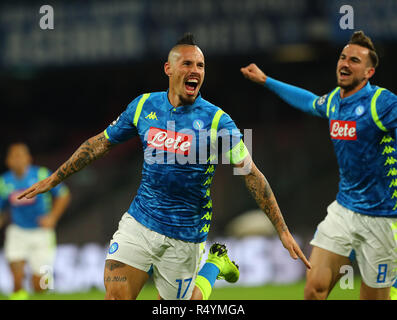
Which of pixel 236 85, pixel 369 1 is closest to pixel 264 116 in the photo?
pixel 236 85

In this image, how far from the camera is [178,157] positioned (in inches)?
219

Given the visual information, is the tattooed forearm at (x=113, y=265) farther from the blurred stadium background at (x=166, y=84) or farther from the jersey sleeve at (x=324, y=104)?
the blurred stadium background at (x=166, y=84)

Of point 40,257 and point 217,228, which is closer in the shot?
point 40,257

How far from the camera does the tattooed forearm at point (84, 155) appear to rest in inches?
229

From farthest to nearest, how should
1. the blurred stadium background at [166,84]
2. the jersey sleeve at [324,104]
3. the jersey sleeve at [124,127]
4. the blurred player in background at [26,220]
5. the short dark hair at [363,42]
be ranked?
the blurred stadium background at [166,84]
the blurred player in background at [26,220]
the jersey sleeve at [324,104]
the short dark hair at [363,42]
the jersey sleeve at [124,127]

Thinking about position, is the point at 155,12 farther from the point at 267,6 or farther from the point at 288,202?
the point at 288,202

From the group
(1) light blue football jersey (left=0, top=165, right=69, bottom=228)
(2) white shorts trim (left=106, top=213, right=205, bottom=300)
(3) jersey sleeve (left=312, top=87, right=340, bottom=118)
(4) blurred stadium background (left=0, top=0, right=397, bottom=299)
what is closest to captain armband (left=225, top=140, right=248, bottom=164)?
(2) white shorts trim (left=106, top=213, right=205, bottom=300)

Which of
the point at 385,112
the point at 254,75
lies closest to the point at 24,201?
the point at 254,75

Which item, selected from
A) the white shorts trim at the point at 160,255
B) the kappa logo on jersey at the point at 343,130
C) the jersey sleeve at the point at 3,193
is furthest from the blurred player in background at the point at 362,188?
the jersey sleeve at the point at 3,193

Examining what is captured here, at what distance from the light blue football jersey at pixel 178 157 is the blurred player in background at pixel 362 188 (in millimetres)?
1221

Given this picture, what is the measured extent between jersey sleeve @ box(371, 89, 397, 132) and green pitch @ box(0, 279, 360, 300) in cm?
449

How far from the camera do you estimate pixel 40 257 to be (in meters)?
10.6

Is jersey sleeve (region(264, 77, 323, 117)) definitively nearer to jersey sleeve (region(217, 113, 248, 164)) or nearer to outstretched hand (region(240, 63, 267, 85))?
outstretched hand (region(240, 63, 267, 85))

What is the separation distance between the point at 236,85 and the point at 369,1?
250 inches
